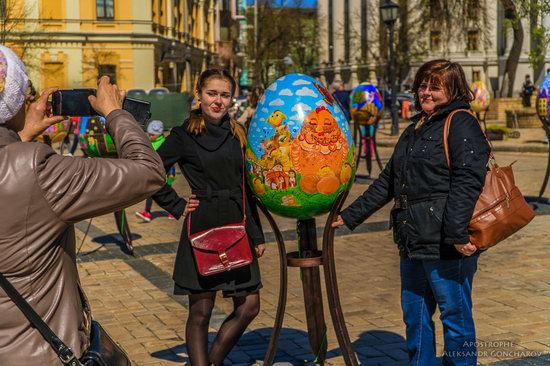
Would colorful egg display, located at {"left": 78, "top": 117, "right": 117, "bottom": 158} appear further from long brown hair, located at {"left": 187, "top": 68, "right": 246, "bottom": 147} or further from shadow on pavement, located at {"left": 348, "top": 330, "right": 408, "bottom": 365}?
long brown hair, located at {"left": 187, "top": 68, "right": 246, "bottom": 147}

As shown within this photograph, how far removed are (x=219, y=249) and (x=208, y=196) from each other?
31 cm

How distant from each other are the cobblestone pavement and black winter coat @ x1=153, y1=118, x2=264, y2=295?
0.98 meters

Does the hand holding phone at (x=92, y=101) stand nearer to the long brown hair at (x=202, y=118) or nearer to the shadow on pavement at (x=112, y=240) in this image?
the long brown hair at (x=202, y=118)

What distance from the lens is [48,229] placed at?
233cm

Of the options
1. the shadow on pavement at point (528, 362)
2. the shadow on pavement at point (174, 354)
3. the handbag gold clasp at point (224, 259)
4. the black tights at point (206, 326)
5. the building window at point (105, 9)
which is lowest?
the shadow on pavement at point (174, 354)

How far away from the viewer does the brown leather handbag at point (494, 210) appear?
4.11 meters

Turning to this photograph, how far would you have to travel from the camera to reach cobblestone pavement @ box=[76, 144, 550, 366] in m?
5.50

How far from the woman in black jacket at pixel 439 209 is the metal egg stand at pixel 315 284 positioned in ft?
1.18

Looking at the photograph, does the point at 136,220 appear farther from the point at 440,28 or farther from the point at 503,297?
the point at 440,28

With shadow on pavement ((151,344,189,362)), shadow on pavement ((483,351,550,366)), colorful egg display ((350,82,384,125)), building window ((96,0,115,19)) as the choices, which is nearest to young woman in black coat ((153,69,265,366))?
shadow on pavement ((151,344,189,362))

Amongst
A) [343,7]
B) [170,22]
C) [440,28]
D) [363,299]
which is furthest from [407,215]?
[343,7]

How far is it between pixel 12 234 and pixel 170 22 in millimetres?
52136

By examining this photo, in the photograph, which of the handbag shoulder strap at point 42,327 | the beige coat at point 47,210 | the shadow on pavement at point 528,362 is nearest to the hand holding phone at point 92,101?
the beige coat at point 47,210

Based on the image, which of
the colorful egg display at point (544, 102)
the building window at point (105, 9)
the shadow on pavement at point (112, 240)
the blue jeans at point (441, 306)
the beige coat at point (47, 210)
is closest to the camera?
the beige coat at point (47, 210)
